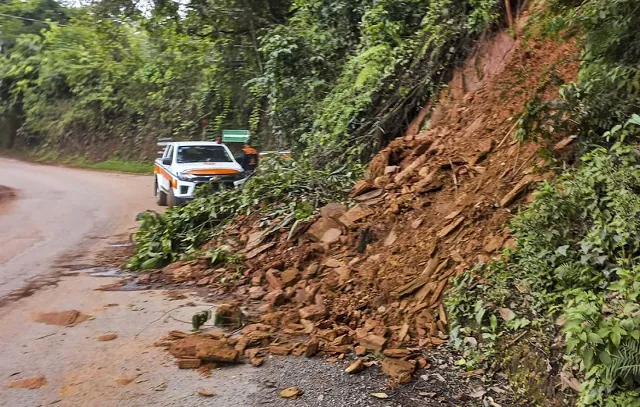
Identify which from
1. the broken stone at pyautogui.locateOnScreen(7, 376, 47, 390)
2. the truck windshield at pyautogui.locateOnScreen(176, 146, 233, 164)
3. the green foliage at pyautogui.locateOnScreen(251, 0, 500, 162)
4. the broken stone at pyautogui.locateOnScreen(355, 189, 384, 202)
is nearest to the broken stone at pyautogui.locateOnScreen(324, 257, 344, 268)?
the broken stone at pyautogui.locateOnScreen(355, 189, 384, 202)

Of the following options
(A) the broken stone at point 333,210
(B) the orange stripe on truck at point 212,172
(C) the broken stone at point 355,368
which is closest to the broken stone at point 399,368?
(C) the broken stone at point 355,368

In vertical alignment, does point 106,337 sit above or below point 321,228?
below

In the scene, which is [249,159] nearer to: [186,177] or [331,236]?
[186,177]

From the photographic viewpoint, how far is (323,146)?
37.9 feet

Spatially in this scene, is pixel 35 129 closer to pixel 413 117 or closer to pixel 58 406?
pixel 413 117

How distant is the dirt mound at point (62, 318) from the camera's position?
6.54 meters

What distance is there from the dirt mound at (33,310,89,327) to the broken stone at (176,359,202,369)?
1.92 metres

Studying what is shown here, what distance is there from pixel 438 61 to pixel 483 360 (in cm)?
691

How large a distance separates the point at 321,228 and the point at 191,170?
23.7 ft

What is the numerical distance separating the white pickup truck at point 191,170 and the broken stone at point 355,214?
513 cm

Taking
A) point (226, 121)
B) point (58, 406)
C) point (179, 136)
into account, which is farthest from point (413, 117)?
point (179, 136)

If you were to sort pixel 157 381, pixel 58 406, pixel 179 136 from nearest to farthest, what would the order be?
pixel 58 406
pixel 157 381
pixel 179 136

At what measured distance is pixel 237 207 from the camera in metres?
10.2

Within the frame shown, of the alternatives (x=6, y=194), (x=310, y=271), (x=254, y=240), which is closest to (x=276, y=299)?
(x=310, y=271)
